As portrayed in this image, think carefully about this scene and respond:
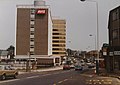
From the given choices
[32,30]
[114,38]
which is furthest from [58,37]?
[114,38]

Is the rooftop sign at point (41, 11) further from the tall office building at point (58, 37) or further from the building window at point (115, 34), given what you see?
the tall office building at point (58, 37)

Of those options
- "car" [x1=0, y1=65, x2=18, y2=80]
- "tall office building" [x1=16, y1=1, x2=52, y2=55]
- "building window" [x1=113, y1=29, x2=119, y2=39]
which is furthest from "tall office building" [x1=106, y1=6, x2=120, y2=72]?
"tall office building" [x1=16, y1=1, x2=52, y2=55]

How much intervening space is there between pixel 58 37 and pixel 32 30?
219ft

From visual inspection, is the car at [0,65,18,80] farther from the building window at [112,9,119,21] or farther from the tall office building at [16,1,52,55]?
the tall office building at [16,1,52,55]

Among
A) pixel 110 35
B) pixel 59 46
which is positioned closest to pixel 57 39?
pixel 59 46

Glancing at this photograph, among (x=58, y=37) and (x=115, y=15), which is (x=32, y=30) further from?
(x=115, y=15)

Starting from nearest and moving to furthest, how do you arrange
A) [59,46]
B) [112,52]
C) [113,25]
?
[112,52]
[113,25]
[59,46]

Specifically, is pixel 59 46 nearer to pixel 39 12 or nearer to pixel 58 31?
pixel 58 31

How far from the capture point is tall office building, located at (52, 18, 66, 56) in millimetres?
182587

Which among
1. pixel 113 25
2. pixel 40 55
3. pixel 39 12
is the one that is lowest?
pixel 40 55

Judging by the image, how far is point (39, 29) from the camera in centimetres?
11806

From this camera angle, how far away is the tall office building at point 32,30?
11725 cm

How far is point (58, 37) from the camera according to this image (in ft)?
607

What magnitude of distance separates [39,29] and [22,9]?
10.6 m
